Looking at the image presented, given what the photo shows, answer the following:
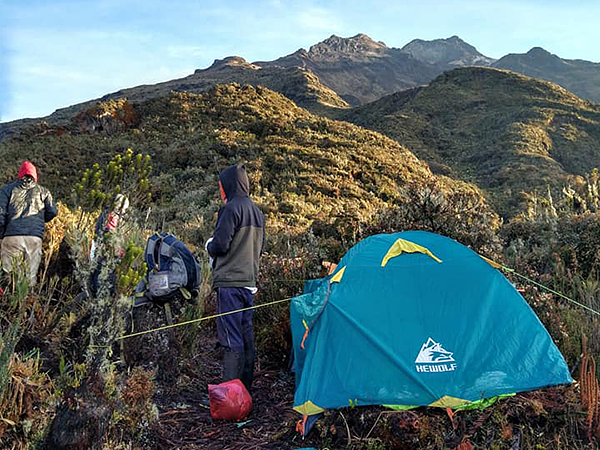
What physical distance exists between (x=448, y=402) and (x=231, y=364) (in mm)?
1727

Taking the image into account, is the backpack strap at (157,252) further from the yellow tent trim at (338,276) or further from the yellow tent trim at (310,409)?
the yellow tent trim at (310,409)

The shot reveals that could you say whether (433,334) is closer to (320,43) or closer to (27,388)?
(27,388)

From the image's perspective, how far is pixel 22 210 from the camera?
5.89 metres

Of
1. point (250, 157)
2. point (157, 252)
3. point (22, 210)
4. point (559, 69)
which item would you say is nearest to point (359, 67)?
point (559, 69)

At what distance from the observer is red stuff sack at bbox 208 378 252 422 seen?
3.82m

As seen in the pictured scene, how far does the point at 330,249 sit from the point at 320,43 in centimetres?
10087

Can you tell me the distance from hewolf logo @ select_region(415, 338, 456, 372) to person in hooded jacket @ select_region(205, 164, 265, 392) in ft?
4.88

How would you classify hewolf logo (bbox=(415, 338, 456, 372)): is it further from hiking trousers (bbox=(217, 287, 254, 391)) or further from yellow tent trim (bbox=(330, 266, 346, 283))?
hiking trousers (bbox=(217, 287, 254, 391))

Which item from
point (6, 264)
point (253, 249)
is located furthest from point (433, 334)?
point (6, 264)

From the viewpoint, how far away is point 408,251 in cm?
412

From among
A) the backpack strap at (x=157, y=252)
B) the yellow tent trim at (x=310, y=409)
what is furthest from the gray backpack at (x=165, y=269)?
the yellow tent trim at (x=310, y=409)

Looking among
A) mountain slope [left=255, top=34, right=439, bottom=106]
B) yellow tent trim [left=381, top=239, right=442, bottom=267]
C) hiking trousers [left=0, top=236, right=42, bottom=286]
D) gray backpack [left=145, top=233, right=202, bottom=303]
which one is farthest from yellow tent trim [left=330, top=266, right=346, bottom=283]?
mountain slope [left=255, top=34, right=439, bottom=106]

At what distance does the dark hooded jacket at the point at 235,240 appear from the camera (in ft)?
13.3

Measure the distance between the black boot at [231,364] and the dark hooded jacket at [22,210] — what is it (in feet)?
10.9
